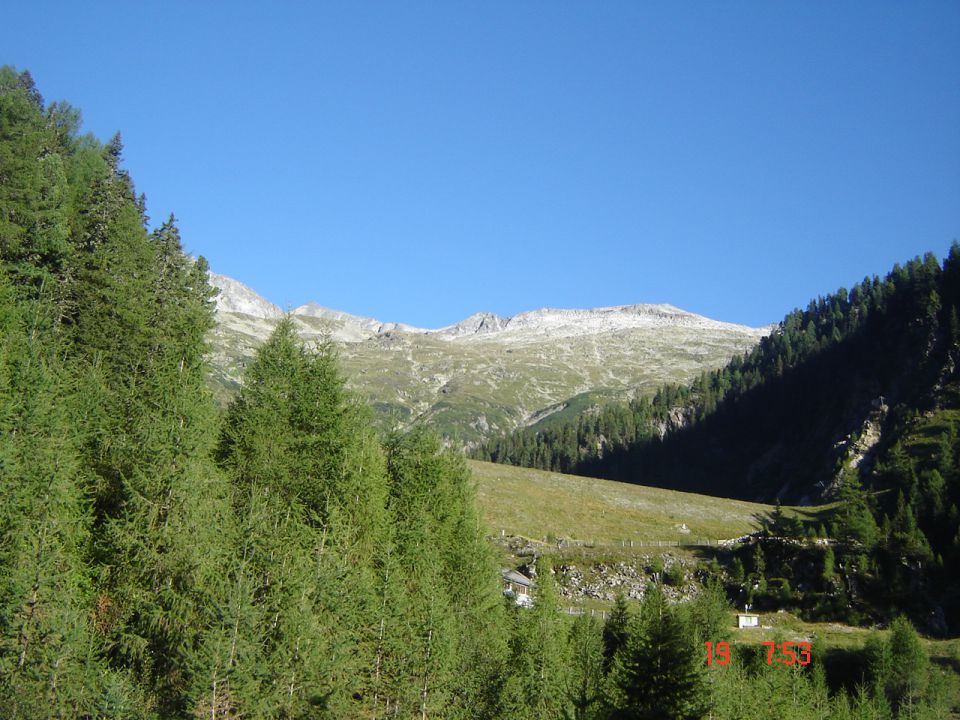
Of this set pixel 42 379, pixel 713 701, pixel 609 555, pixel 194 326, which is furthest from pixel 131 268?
pixel 609 555

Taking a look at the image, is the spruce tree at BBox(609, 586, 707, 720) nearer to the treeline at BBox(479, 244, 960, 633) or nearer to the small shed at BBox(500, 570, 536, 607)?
the small shed at BBox(500, 570, 536, 607)

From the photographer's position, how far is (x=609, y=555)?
90.1 m

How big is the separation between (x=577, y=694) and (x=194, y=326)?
23.3 metres

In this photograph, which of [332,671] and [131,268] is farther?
[131,268]

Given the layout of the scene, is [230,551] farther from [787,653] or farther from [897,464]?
[897,464]

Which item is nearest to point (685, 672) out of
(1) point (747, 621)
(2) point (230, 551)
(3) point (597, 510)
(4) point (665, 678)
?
(4) point (665, 678)

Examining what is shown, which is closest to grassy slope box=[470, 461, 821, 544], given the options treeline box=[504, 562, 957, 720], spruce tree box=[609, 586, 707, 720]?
treeline box=[504, 562, 957, 720]

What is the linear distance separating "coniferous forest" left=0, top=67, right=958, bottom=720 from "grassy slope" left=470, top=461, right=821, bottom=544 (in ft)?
177

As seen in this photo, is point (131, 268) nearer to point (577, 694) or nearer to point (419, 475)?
point (419, 475)

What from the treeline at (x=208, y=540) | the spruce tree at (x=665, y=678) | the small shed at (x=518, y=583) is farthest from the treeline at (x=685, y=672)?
the small shed at (x=518, y=583)

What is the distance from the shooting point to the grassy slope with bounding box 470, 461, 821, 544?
10156cm

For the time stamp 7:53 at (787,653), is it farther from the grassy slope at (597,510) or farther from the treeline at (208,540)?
the grassy slope at (597,510)

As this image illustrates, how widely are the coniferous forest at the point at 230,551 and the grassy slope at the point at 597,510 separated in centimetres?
5385

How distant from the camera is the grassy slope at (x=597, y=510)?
333ft
